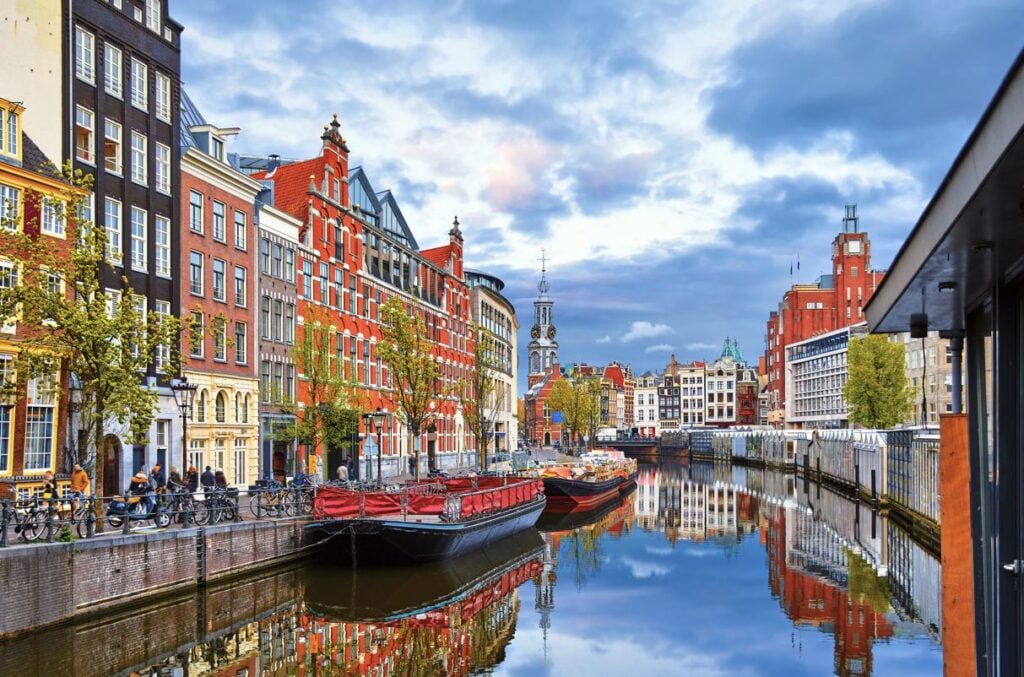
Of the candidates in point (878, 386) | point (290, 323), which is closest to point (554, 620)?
point (290, 323)

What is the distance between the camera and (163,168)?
1617 inches

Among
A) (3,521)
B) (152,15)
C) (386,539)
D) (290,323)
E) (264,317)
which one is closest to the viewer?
(3,521)

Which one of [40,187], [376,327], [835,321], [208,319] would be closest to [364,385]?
[376,327]

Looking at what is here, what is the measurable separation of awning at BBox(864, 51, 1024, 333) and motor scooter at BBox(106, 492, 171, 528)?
20872 mm

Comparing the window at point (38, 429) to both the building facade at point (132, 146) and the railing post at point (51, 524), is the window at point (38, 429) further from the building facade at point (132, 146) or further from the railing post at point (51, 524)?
the railing post at point (51, 524)

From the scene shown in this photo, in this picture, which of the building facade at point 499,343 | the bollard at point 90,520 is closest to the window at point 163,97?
the bollard at point 90,520

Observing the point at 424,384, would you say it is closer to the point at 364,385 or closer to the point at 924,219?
the point at 364,385

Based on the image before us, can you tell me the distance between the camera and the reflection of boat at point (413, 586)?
1053 inches

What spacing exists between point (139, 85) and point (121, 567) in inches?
880

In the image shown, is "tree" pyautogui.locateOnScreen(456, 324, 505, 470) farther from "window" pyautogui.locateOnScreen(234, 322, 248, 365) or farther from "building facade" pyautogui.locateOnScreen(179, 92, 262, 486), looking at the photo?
"building facade" pyautogui.locateOnScreen(179, 92, 262, 486)

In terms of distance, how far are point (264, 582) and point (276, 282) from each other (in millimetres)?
24064

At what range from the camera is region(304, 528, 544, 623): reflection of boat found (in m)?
26.7

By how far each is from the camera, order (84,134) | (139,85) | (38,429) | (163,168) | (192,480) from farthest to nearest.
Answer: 1. (163,168)
2. (139,85)
3. (84,134)
4. (192,480)
5. (38,429)

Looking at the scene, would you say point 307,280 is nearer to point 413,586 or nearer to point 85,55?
point 85,55
